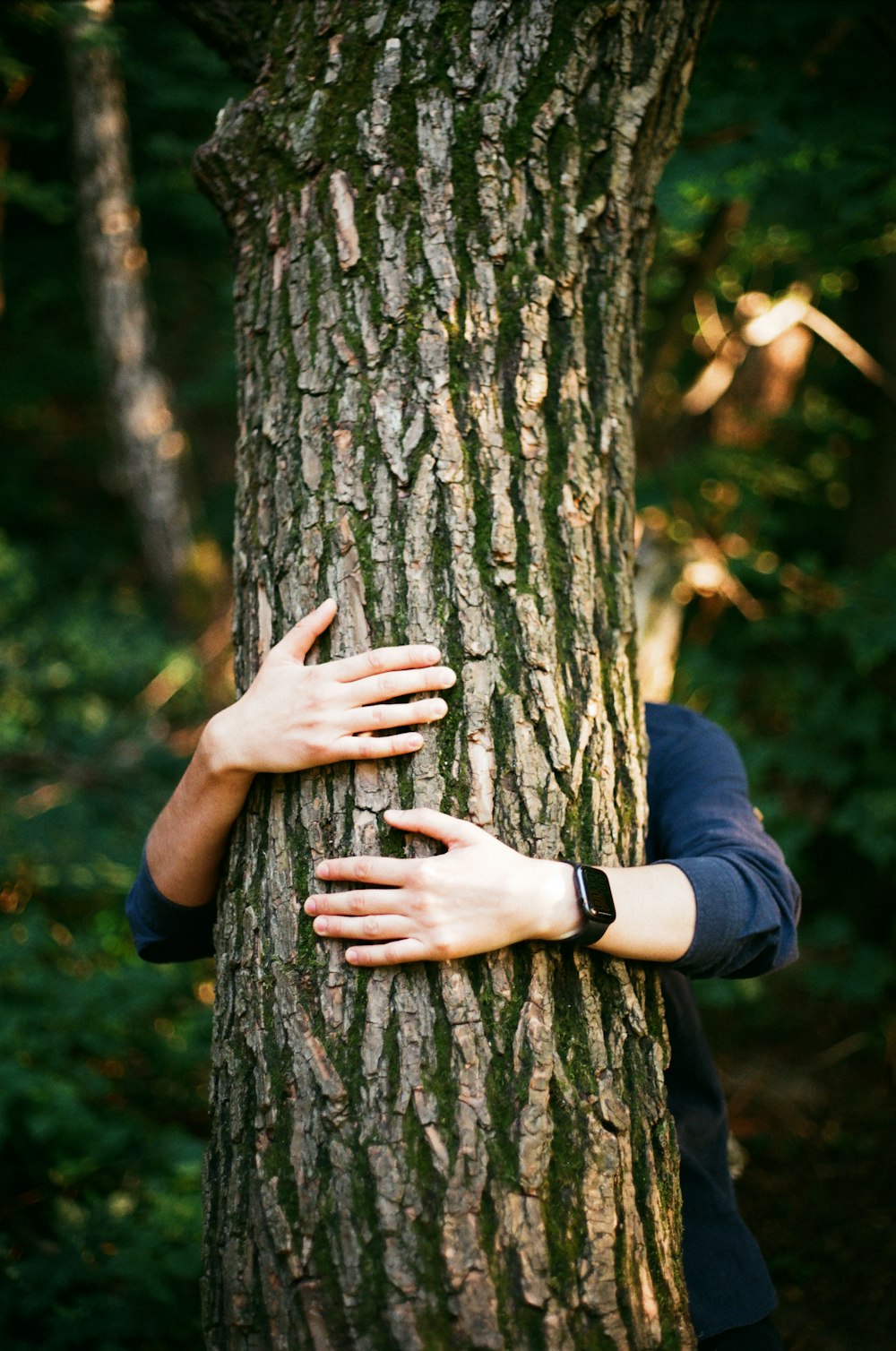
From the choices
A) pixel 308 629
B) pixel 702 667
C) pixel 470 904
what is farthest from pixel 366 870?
pixel 702 667

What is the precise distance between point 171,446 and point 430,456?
19.8ft

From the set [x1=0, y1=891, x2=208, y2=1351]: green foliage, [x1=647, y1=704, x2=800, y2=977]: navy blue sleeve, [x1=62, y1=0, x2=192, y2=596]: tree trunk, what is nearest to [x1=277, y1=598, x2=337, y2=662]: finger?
[x1=647, y1=704, x2=800, y2=977]: navy blue sleeve

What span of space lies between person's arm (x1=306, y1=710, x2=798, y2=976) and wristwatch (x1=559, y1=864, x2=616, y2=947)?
0.01 meters

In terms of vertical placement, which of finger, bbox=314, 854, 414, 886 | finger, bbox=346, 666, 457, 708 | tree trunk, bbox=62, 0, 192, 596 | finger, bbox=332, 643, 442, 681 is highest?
tree trunk, bbox=62, 0, 192, 596

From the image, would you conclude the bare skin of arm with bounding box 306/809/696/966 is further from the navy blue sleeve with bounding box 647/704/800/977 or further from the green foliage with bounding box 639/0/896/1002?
the green foliage with bounding box 639/0/896/1002

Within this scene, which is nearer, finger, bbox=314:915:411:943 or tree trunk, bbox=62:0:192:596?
finger, bbox=314:915:411:943

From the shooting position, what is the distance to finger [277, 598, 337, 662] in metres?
1.53

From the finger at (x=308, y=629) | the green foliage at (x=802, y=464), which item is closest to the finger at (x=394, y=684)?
the finger at (x=308, y=629)

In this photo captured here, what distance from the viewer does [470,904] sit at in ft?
4.39

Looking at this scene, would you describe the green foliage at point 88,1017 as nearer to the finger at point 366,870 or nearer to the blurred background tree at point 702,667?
the blurred background tree at point 702,667

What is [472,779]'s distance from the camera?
147cm

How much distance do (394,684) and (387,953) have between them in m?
0.43

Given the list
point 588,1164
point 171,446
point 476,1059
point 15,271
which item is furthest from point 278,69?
point 15,271

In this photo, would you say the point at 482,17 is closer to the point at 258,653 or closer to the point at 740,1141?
the point at 258,653
